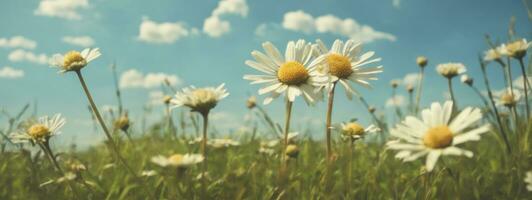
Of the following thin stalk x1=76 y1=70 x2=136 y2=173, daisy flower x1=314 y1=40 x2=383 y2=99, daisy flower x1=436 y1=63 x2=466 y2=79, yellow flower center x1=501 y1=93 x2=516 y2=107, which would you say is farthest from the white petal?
yellow flower center x1=501 y1=93 x2=516 y2=107

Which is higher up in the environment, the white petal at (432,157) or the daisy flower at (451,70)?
the daisy flower at (451,70)

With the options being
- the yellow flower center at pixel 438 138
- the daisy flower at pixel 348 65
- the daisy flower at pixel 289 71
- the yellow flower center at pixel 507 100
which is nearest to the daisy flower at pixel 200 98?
the daisy flower at pixel 289 71

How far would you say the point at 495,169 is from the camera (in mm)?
3498

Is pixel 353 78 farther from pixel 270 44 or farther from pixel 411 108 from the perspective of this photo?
pixel 411 108

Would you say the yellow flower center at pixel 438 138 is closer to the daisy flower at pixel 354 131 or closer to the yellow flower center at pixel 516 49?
the daisy flower at pixel 354 131

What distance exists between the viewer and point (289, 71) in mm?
2449

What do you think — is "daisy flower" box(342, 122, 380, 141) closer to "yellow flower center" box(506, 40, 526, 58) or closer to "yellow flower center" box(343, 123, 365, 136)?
"yellow flower center" box(343, 123, 365, 136)

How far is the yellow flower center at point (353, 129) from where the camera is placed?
2.93 metres

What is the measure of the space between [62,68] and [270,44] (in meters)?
1.21

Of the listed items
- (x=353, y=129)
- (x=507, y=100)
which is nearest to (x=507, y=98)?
(x=507, y=100)

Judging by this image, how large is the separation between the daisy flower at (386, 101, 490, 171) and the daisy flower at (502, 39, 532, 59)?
1.66 m

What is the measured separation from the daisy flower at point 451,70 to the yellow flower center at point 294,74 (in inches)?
81.2

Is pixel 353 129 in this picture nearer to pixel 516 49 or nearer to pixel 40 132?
pixel 516 49

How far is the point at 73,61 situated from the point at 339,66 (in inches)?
57.7
